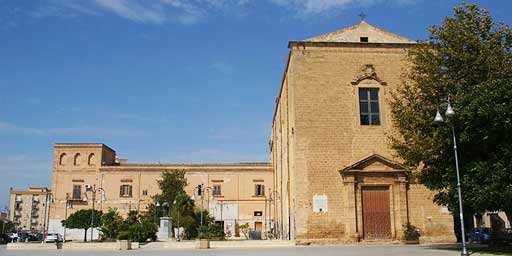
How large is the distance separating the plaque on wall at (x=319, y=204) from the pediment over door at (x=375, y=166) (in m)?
1.71

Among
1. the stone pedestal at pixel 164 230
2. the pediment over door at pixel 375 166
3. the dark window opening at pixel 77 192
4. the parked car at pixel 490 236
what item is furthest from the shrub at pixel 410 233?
the dark window opening at pixel 77 192

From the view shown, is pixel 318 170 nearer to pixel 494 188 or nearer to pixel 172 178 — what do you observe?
pixel 494 188

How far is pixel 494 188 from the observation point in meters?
16.6

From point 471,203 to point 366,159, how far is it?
904cm

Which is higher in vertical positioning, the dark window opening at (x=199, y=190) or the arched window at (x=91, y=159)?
the arched window at (x=91, y=159)

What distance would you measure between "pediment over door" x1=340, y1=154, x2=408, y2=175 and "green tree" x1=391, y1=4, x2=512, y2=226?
575 centimetres

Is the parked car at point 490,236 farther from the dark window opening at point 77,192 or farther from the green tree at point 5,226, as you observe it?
the green tree at point 5,226

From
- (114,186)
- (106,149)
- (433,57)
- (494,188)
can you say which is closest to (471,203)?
(494,188)

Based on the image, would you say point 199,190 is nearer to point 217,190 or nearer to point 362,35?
point 217,190

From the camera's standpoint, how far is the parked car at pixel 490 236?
2222 cm

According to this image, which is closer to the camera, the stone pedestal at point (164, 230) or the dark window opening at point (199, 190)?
the stone pedestal at point (164, 230)

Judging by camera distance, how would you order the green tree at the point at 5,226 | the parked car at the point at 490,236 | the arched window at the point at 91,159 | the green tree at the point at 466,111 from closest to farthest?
1. the green tree at the point at 466,111
2. the parked car at the point at 490,236
3. the arched window at the point at 91,159
4. the green tree at the point at 5,226

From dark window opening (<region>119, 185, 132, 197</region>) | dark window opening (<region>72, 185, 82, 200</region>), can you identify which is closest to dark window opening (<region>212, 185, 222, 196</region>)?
dark window opening (<region>119, 185, 132, 197</region>)

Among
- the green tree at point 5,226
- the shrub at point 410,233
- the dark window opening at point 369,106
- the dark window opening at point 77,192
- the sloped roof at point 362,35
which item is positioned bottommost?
the green tree at point 5,226
